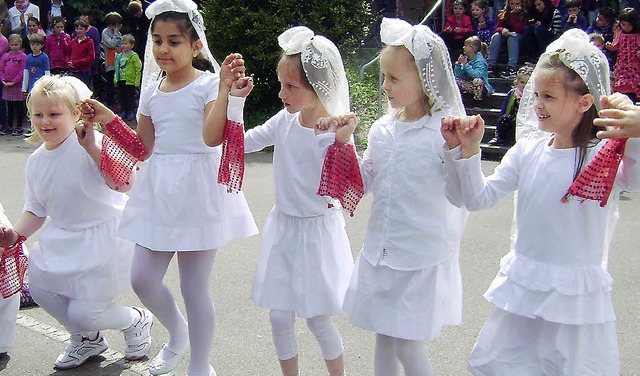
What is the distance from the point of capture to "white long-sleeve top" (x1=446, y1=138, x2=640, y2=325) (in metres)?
2.48

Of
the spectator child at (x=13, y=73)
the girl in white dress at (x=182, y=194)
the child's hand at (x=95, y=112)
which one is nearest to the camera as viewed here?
the girl in white dress at (x=182, y=194)

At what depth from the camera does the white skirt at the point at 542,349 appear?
2484 millimetres

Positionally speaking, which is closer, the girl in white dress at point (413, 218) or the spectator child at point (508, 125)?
the girl in white dress at point (413, 218)

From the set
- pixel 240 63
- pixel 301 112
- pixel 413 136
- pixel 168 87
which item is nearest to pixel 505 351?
pixel 413 136

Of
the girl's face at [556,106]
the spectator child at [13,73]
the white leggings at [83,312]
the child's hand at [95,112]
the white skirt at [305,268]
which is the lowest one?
the spectator child at [13,73]

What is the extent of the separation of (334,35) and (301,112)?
7308 millimetres

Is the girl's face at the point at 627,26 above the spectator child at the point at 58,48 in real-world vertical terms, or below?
above

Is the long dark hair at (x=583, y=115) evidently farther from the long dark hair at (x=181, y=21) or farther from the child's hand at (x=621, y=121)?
the long dark hair at (x=181, y=21)

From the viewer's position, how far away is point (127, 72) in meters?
11.6

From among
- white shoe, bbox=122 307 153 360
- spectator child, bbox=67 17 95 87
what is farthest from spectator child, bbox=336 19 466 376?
spectator child, bbox=67 17 95 87

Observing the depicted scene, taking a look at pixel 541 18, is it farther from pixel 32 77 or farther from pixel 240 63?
pixel 240 63

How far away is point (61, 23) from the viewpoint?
1177 centimetres

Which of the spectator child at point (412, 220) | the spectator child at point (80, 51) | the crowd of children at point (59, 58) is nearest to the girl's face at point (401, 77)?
the spectator child at point (412, 220)

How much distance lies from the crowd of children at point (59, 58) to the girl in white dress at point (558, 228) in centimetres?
981
